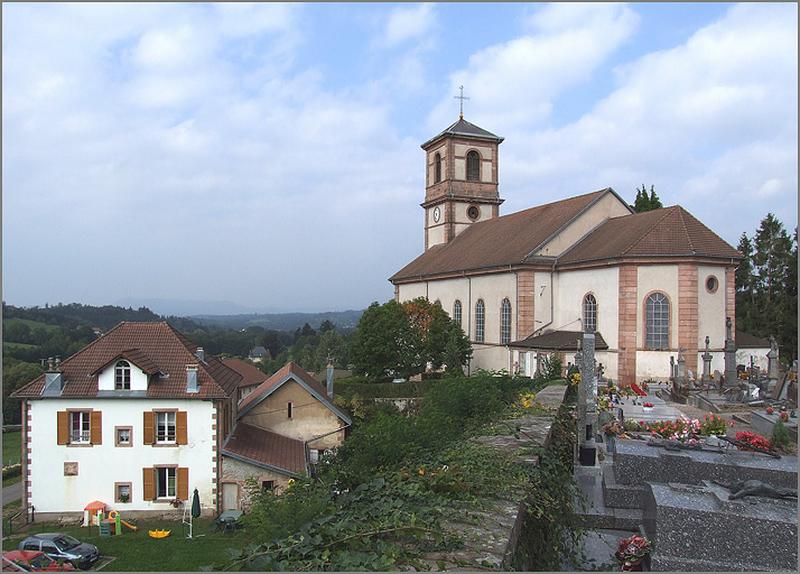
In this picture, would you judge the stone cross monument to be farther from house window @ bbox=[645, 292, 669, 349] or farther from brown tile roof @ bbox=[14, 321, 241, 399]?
house window @ bbox=[645, 292, 669, 349]

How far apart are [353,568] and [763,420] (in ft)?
48.0

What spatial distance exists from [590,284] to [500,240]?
10.1 meters

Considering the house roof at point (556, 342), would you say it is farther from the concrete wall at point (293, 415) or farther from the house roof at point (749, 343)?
the concrete wall at point (293, 415)

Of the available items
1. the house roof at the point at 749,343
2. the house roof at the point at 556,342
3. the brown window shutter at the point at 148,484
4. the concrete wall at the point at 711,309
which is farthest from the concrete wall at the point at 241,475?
the house roof at the point at 749,343

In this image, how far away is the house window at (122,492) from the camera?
21.9 metres

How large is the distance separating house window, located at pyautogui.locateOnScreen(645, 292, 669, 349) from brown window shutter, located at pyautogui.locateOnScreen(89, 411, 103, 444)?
23211 mm

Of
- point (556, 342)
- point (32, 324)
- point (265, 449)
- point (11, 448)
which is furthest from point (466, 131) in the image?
point (32, 324)

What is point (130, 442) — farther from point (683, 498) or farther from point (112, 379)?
point (683, 498)

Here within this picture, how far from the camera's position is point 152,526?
833 inches

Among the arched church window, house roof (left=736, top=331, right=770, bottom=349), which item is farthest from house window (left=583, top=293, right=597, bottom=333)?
the arched church window

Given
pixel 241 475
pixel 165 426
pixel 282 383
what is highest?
pixel 282 383

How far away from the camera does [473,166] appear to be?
51.6 metres

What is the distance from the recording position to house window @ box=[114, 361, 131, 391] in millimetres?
22281

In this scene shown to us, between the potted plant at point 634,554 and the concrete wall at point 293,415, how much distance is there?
22.5 m
